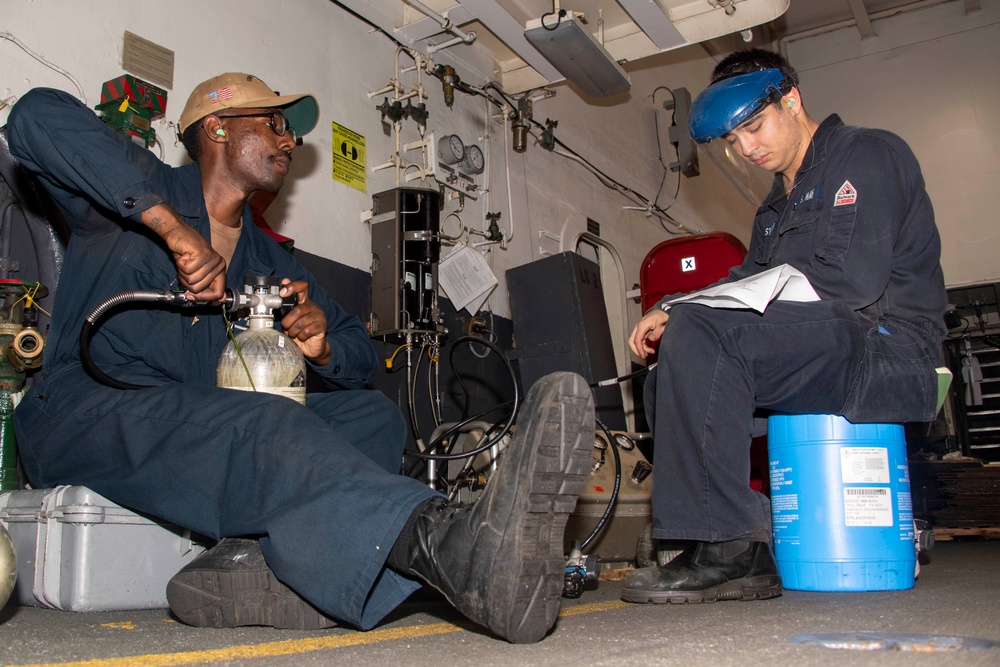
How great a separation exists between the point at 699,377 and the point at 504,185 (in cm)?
373

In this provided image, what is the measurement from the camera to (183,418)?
5.48 ft

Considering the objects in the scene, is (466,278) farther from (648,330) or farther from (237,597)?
(237,597)

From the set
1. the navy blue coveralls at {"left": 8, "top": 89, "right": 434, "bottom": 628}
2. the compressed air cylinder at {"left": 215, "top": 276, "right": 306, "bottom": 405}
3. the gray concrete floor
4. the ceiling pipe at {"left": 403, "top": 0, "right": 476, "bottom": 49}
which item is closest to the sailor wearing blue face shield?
the gray concrete floor

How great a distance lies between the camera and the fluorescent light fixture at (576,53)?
176 inches

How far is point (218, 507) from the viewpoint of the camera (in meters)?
1.66

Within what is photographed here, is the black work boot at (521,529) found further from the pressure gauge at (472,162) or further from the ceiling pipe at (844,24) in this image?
the ceiling pipe at (844,24)

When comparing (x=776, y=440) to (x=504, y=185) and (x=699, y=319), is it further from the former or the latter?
(x=504, y=185)

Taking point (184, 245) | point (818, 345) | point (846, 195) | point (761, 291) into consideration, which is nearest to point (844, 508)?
point (818, 345)

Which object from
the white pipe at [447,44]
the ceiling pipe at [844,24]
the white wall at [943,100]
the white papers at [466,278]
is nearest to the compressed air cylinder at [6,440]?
the white papers at [466,278]

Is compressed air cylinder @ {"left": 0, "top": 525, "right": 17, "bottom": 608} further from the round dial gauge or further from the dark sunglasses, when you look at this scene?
the round dial gauge

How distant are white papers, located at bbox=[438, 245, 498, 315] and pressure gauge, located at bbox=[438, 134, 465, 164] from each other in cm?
53

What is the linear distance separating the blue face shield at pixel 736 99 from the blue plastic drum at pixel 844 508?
0.93 meters

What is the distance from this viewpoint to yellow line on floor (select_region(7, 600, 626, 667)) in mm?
1179

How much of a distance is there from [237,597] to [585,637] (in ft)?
2.29
